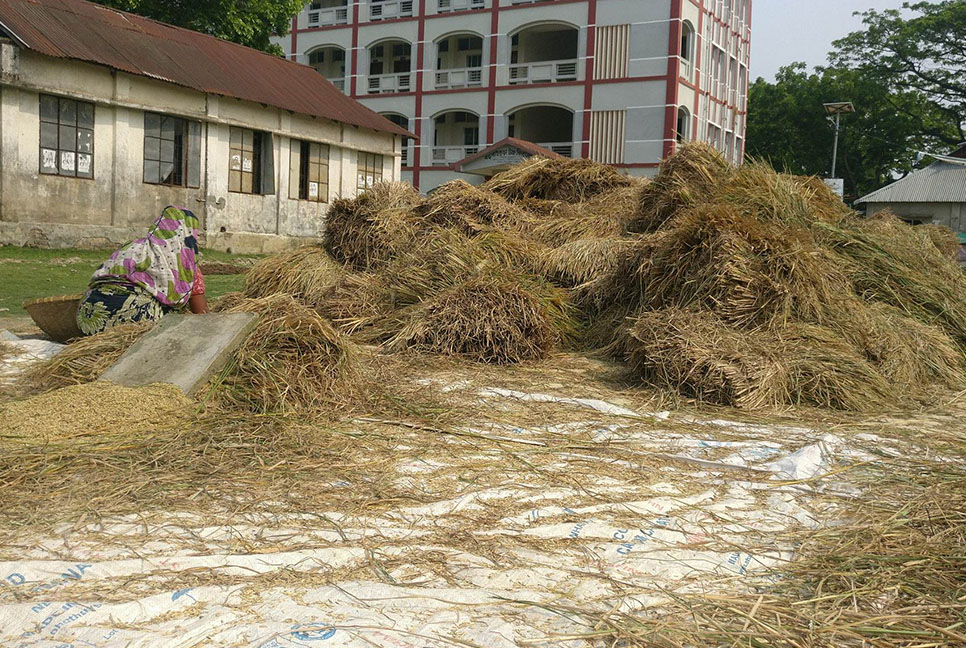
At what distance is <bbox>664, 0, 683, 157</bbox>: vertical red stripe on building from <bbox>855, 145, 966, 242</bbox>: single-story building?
8.32 metres

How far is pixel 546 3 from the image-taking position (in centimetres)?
3041

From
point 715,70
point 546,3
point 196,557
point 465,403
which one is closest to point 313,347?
point 465,403

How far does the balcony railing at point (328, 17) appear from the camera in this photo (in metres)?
34.8

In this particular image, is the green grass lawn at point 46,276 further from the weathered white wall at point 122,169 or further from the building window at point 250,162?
the building window at point 250,162

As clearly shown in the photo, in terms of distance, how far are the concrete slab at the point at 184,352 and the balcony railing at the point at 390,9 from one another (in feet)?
103

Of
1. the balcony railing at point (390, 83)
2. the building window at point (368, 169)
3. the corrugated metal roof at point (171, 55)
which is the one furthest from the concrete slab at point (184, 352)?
the balcony railing at point (390, 83)

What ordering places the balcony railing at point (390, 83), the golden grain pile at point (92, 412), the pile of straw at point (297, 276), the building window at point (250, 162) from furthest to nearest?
1. the balcony railing at point (390, 83)
2. the building window at point (250, 162)
3. the pile of straw at point (297, 276)
4. the golden grain pile at point (92, 412)

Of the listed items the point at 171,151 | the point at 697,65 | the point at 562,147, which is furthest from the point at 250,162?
the point at 697,65

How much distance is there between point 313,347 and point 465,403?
0.82 meters

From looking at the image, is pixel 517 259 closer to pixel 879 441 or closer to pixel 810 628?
pixel 879 441

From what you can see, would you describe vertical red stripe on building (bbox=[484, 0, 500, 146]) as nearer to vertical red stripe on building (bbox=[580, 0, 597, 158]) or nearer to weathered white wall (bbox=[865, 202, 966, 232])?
vertical red stripe on building (bbox=[580, 0, 597, 158])

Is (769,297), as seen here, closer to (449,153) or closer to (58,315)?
(58,315)

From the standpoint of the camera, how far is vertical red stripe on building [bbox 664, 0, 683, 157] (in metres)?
28.2

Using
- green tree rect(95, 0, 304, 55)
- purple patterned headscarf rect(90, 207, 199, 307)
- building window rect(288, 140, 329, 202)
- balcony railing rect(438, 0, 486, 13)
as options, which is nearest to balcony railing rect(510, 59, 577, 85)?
balcony railing rect(438, 0, 486, 13)
